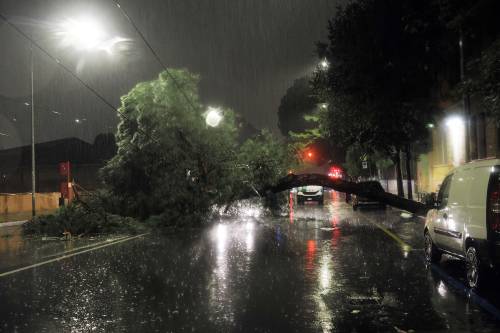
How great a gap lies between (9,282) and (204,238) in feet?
27.0

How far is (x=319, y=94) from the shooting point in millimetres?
31797

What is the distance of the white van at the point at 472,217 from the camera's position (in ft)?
27.0

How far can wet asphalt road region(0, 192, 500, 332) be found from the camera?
6.81m

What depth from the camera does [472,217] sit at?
900 centimetres

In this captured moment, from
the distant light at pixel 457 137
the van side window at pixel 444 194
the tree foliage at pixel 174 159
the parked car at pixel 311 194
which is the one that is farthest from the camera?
the parked car at pixel 311 194

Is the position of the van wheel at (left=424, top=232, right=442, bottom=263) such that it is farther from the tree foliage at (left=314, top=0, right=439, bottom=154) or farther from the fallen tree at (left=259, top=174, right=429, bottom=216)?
the tree foliage at (left=314, top=0, right=439, bottom=154)

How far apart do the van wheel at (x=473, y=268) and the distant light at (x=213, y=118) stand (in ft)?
68.0

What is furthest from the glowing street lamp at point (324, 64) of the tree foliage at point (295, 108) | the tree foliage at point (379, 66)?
the tree foliage at point (295, 108)

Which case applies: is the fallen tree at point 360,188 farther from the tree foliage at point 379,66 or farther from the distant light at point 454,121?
the distant light at point 454,121

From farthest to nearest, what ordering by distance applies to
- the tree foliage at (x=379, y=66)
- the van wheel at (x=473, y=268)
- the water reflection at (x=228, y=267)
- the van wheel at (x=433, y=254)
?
1. the tree foliage at (x=379, y=66)
2. the van wheel at (x=433, y=254)
3. the van wheel at (x=473, y=268)
4. the water reflection at (x=228, y=267)

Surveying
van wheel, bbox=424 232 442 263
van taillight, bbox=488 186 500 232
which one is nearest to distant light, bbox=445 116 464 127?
van wheel, bbox=424 232 442 263

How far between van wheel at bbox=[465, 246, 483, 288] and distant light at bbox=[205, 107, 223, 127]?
68.0ft

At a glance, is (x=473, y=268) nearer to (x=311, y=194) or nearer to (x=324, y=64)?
(x=324, y=64)

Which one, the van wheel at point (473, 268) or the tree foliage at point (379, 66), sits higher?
the tree foliage at point (379, 66)
